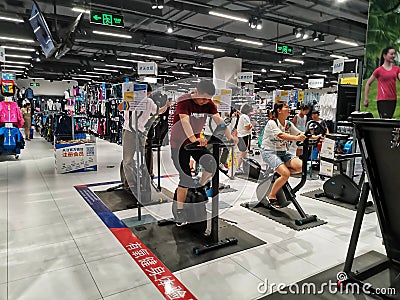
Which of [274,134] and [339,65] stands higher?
[339,65]

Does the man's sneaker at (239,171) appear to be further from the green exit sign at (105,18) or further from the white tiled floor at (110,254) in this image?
the green exit sign at (105,18)

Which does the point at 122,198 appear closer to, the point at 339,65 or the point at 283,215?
the point at 283,215

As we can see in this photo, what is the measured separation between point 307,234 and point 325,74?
21.1 m

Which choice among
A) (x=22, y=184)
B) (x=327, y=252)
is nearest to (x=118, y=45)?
(x=22, y=184)

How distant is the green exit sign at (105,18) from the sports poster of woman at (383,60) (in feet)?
19.0

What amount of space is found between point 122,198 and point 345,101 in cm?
377

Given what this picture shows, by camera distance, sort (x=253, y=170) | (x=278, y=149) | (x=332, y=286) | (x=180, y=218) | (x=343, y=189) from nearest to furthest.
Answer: (x=332, y=286)
(x=180, y=218)
(x=278, y=149)
(x=343, y=189)
(x=253, y=170)

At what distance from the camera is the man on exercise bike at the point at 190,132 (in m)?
3.24

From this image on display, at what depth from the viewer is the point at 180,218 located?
362 cm

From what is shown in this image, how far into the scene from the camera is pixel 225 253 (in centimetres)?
302

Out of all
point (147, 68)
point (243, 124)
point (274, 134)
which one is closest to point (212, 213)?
point (274, 134)

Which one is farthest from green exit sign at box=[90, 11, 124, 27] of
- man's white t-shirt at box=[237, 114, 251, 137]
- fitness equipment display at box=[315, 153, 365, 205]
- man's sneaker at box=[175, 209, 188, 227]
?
fitness equipment display at box=[315, 153, 365, 205]

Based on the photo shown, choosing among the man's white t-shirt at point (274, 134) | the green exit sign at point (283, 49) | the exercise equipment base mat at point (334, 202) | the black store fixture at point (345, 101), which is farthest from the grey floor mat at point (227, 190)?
the green exit sign at point (283, 49)

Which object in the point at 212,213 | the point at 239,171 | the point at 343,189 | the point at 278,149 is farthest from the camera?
the point at 239,171
